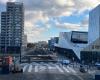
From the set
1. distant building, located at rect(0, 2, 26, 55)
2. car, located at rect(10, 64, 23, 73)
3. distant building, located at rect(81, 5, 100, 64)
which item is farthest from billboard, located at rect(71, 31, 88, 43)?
car, located at rect(10, 64, 23, 73)

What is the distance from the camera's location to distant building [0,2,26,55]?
17379 cm

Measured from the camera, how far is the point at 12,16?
18175 centimetres

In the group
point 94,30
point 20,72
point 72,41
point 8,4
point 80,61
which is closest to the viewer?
point 20,72

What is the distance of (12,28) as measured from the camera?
18000 centimetres

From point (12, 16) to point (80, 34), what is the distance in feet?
122

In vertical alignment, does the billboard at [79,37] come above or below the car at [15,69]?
above

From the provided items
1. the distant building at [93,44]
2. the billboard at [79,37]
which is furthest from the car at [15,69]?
the billboard at [79,37]

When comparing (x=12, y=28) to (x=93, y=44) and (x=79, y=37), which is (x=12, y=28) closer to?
(x=79, y=37)

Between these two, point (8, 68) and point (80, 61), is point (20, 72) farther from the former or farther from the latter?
point (80, 61)

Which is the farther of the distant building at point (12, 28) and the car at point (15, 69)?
the distant building at point (12, 28)

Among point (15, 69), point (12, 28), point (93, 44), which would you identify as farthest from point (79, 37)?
point (15, 69)

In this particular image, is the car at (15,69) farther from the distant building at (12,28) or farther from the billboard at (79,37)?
the billboard at (79,37)

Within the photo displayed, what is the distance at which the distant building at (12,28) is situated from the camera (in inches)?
6842

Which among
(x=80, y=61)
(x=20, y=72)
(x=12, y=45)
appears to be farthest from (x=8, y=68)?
(x=12, y=45)
